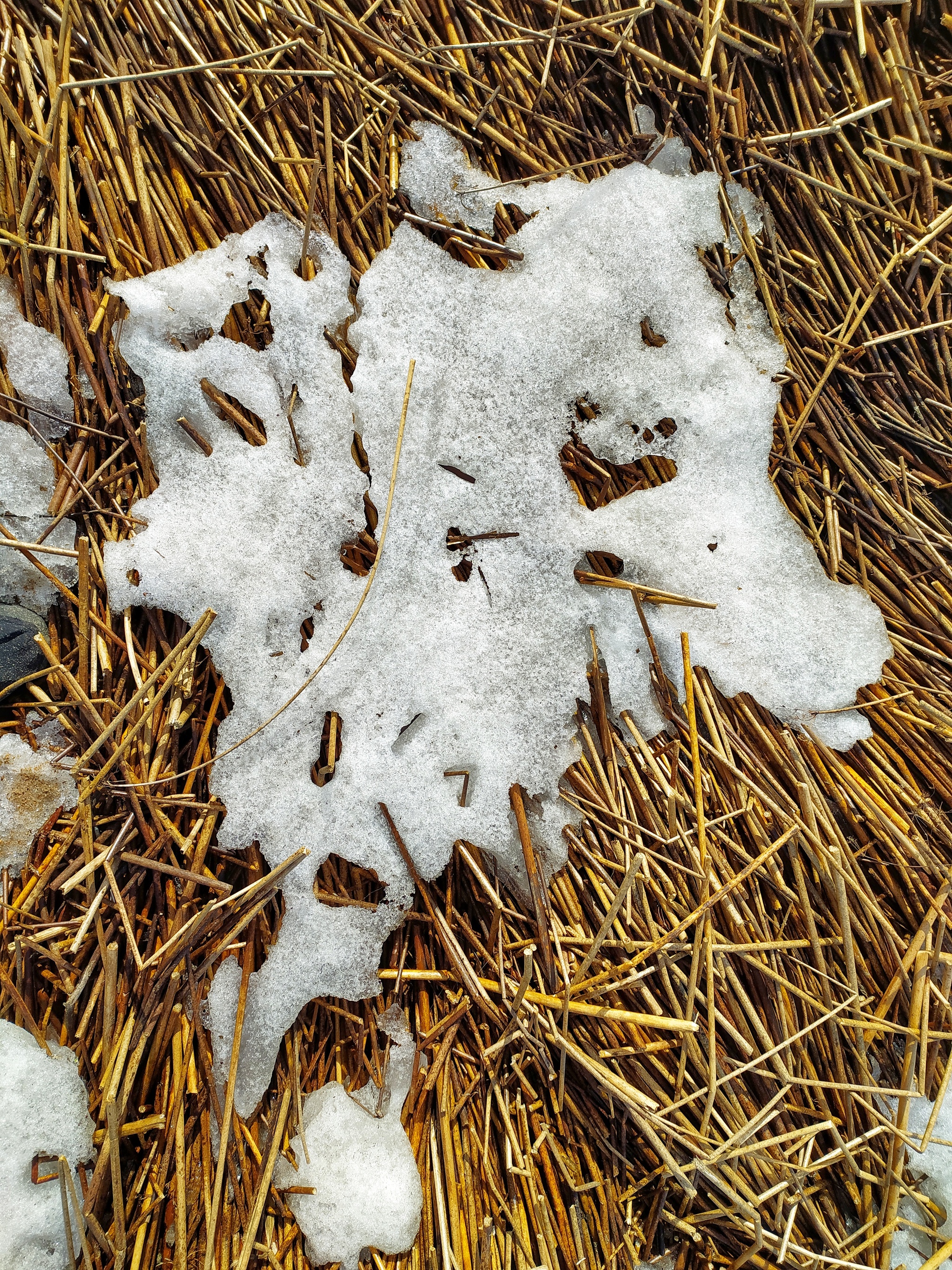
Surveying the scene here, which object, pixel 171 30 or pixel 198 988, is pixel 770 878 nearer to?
pixel 198 988

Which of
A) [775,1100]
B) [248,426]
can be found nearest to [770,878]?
[775,1100]

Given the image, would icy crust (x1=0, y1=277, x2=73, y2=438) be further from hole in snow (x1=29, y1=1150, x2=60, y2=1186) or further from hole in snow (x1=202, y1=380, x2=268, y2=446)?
hole in snow (x1=29, y1=1150, x2=60, y2=1186)

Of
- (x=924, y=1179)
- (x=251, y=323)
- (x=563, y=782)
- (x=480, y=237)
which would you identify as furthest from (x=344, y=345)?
(x=924, y=1179)

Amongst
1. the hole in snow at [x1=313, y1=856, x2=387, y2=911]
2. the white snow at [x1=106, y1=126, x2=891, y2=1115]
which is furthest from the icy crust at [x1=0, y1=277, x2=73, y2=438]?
the hole in snow at [x1=313, y1=856, x2=387, y2=911]

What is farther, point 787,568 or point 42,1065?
point 787,568

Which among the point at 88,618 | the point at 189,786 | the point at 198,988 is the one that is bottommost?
the point at 198,988

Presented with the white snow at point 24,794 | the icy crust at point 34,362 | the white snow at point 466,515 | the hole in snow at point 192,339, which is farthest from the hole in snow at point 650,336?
the white snow at point 24,794
